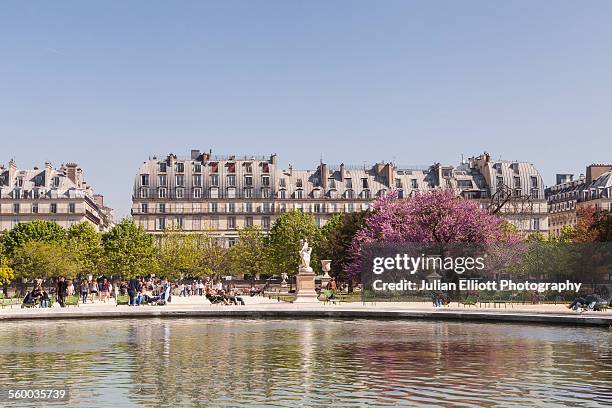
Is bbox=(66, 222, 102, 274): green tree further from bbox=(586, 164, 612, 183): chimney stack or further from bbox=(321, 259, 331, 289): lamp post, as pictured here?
bbox=(586, 164, 612, 183): chimney stack

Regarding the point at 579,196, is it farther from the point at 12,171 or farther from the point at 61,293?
Answer: the point at 61,293

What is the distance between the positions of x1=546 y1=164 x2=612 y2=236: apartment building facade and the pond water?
113144 millimetres

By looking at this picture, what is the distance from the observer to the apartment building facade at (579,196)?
150000mm

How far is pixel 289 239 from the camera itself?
121 m

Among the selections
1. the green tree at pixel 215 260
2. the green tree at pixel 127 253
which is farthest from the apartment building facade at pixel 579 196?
the green tree at pixel 127 253

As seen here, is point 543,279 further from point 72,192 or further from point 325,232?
point 72,192

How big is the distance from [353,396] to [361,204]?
134744 millimetres

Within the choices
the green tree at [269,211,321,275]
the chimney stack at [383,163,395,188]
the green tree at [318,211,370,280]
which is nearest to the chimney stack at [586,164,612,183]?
the chimney stack at [383,163,395,188]

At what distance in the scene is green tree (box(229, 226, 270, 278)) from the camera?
13519 centimetres

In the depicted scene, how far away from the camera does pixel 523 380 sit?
82.4 feet

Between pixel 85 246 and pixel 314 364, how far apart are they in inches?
3712

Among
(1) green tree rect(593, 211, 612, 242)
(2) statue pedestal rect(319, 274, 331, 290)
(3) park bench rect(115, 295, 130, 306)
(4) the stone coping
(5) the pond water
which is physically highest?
(1) green tree rect(593, 211, 612, 242)

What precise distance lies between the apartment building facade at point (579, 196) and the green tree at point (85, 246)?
76.4m

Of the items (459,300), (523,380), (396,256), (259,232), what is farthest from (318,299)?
(259,232)
